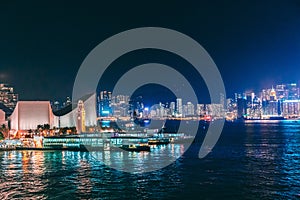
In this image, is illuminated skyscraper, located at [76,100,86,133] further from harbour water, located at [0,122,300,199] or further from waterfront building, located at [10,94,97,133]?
harbour water, located at [0,122,300,199]

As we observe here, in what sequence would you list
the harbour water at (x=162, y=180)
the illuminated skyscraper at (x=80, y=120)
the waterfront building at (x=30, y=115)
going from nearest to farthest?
the harbour water at (x=162, y=180)
the waterfront building at (x=30, y=115)
the illuminated skyscraper at (x=80, y=120)

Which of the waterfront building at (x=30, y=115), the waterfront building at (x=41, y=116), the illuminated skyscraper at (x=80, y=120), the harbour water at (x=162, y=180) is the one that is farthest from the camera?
the illuminated skyscraper at (x=80, y=120)

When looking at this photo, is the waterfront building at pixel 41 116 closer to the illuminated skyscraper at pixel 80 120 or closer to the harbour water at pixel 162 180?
the illuminated skyscraper at pixel 80 120

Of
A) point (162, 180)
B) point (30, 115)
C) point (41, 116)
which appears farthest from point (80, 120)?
point (162, 180)

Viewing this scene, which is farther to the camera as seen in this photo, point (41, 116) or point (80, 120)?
point (80, 120)

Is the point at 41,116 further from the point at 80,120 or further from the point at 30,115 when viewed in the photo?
the point at 80,120

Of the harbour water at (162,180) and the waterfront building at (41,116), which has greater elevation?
the waterfront building at (41,116)

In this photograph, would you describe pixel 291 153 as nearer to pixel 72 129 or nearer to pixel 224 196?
pixel 224 196

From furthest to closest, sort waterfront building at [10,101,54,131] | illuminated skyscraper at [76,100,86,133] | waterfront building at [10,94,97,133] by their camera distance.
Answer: illuminated skyscraper at [76,100,86,133] → waterfront building at [10,94,97,133] → waterfront building at [10,101,54,131]

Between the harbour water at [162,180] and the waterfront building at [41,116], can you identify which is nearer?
the harbour water at [162,180]

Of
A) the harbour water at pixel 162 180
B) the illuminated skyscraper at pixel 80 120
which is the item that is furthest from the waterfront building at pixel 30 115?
the harbour water at pixel 162 180

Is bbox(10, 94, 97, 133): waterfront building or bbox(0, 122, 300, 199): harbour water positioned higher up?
bbox(10, 94, 97, 133): waterfront building

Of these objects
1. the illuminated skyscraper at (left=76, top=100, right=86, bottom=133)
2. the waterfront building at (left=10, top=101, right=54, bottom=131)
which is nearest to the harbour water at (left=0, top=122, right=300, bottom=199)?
the waterfront building at (left=10, top=101, right=54, bottom=131)

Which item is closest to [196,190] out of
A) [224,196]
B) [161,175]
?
[224,196]
